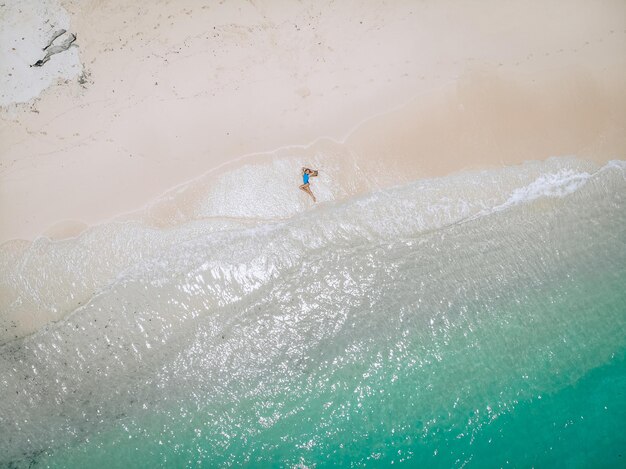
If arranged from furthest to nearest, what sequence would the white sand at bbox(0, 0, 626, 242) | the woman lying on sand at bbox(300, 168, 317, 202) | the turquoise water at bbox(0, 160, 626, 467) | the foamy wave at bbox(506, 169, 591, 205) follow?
the foamy wave at bbox(506, 169, 591, 205)
the white sand at bbox(0, 0, 626, 242)
the woman lying on sand at bbox(300, 168, 317, 202)
the turquoise water at bbox(0, 160, 626, 467)

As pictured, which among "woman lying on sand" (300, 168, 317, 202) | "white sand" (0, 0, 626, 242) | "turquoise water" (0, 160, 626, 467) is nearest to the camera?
"turquoise water" (0, 160, 626, 467)

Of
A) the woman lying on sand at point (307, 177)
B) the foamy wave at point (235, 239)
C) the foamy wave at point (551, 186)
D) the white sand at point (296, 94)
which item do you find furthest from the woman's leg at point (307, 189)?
the foamy wave at point (551, 186)

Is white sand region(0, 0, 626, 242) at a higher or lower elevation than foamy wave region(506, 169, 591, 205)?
higher

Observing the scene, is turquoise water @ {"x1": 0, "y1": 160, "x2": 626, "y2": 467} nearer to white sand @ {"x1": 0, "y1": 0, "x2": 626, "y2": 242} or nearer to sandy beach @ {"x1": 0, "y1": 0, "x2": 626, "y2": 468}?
sandy beach @ {"x1": 0, "y1": 0, "x2": 626, "y2": 468}

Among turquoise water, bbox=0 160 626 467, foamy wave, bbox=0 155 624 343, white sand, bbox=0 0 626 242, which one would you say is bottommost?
turquoise water, bbox=0 160 626 467

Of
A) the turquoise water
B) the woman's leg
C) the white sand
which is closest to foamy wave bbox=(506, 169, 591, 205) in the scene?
the turquoise water

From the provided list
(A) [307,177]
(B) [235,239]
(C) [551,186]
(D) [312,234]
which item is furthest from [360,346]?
(C) [551,186]

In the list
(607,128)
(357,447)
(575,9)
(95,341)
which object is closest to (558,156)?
(607,128)
